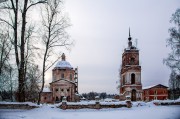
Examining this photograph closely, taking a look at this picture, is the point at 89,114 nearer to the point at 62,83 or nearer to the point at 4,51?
the point at 4,51

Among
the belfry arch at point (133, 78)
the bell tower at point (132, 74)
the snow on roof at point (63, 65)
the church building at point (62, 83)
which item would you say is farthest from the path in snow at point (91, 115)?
the snow on roof at point (63, 65)

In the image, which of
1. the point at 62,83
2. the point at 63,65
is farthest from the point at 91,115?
the point at 63,65

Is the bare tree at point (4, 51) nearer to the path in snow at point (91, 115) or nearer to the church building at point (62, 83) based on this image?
the path in snow at point (91, 115)

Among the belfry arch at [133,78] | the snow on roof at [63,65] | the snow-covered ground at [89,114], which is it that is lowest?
the snow-covered ground at [89,114]

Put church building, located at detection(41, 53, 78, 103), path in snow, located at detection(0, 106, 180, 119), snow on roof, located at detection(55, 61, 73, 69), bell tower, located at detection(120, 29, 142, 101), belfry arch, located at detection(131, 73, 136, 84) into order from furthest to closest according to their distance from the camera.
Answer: snow on roof, located at detection(55, 61, 73, 69) < church building, located at detection(41, 53, 78, 103) < belfry arch, located at detection(131, 73, 136, 84) < bell tower, located at detection(120, 29, 142, 101) < path in snow, located at detection(0, 106, 180, 119)

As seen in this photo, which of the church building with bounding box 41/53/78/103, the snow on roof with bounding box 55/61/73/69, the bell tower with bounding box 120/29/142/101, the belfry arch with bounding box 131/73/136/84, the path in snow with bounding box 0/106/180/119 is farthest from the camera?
the snow on roof with bounding box 55/61/73/69

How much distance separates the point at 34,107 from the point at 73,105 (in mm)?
4952

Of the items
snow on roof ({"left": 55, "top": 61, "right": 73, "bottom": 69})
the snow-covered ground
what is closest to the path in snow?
the snow-covered ground

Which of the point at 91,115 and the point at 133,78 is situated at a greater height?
the point at 133,78

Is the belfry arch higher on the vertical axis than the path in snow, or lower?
higher

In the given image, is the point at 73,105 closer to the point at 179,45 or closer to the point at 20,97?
the point at 20,97

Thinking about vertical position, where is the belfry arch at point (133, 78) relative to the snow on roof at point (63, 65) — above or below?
below

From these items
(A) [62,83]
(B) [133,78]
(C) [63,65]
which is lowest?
(A) [62,83]

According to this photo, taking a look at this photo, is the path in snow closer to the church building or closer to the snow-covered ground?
the snow-covered ground
